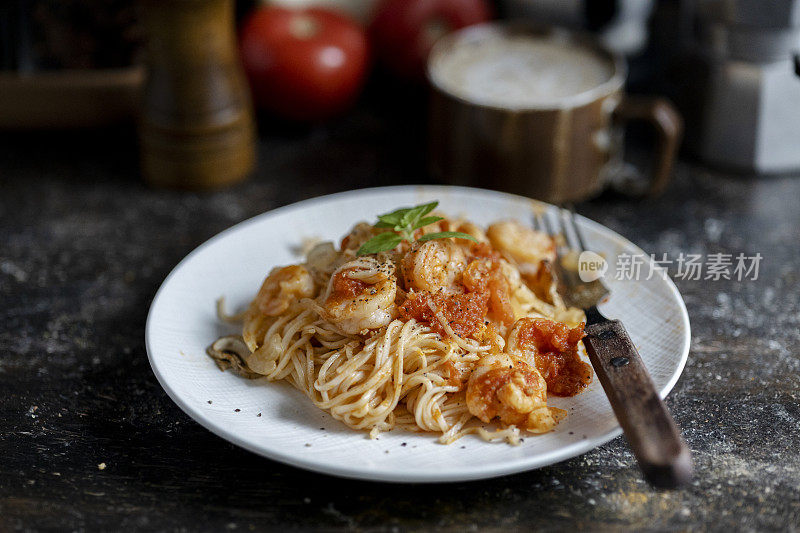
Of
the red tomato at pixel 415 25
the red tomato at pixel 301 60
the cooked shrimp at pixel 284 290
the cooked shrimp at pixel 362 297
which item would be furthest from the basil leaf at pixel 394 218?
the red tomato at pixel 415 25

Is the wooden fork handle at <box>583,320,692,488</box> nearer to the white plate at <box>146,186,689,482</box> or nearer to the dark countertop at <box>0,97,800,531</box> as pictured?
the white plate at <box>146,186,689,482</box>

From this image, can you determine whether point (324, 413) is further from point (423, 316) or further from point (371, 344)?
point (423, 316)

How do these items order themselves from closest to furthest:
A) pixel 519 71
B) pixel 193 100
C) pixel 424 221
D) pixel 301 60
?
pixel 424 221, pixel 193 100, pixel 519 71, pixel 301 60

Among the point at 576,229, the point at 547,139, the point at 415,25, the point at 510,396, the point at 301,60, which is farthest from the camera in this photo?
the point at 415,25

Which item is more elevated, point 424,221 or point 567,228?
point 424,221

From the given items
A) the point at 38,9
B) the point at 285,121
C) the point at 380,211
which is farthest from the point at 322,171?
the point at 38,9

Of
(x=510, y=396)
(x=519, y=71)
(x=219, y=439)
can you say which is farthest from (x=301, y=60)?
(x=510, y=396)

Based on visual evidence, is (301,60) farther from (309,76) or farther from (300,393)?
(300,393)

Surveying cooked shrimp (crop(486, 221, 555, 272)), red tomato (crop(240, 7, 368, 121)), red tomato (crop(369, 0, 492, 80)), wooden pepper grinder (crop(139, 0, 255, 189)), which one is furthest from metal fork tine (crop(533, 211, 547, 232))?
red tomato (crop(369, 0, 492, 80))
